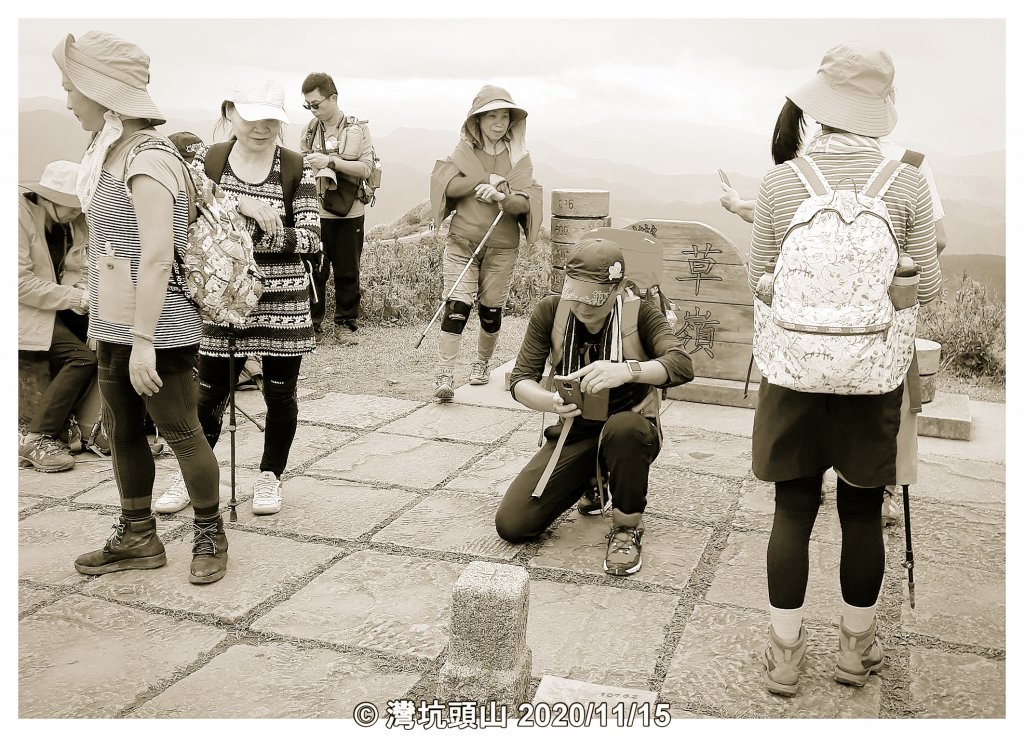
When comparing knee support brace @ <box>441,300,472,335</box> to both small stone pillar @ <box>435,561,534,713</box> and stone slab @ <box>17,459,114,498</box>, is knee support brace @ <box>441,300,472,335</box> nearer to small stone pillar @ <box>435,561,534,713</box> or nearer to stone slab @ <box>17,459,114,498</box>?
stone slab @ <box>17,459,114,498</box>

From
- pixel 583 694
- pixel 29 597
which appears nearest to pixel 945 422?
pixel 583 694

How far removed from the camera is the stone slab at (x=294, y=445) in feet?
15.5

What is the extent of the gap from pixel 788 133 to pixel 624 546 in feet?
5.20

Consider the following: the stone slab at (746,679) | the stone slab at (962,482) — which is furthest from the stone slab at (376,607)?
the stone slab at (962,482)

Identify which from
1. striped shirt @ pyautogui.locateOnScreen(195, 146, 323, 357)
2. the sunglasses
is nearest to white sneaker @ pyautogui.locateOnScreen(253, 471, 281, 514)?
striped shirt @ pyautogui.locateOnScreen(195, 146, 323, 357)

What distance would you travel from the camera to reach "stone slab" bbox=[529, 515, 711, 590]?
3.47 meters

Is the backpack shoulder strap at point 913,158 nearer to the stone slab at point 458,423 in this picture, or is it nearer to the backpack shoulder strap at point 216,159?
the backpack shoulder strap at point 216,159

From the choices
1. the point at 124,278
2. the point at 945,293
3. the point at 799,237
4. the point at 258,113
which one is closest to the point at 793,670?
the point at 799,237

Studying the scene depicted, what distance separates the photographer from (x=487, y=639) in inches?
98.1

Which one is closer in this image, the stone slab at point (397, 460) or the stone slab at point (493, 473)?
the stone slab at point (493, 473)

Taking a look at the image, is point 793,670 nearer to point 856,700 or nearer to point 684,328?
point 856,700

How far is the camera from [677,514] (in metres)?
4.05

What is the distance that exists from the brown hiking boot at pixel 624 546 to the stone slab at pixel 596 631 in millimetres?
117

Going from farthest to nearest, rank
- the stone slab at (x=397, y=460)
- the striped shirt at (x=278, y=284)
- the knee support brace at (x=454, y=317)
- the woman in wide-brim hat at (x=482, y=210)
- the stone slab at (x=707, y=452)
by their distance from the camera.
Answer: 1. the knee support brace at (x=454, y=317)
2. the woman in wide-brim hat at (x=482, y=210)
3. the stone slab at (x=707, y=452)
4. the stone slab at (x=397, y=460)
5. the striped shirt at (x=278, y=284)
